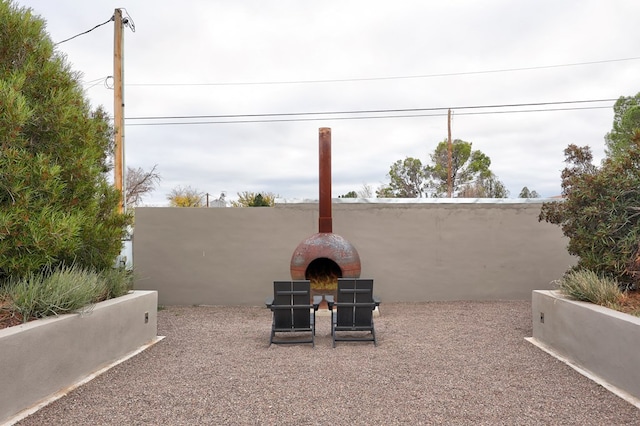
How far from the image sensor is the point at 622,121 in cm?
2019

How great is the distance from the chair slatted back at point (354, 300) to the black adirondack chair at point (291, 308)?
41 centimetres

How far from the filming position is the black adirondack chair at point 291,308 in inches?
253

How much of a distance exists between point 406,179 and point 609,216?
29432mm

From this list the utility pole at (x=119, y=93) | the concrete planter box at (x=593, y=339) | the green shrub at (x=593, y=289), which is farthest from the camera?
the utility pole at (x=119, y=93)

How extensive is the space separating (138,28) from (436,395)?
1136cm

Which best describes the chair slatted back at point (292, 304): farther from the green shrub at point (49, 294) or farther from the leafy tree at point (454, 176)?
the leafy tree at point (454, 176)

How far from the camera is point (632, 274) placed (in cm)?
587

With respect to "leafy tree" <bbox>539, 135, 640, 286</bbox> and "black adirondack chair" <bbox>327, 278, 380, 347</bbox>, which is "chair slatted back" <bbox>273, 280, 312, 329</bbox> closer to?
"black adirondack chair" <bbox>327, 278, 380, 347</bbox>

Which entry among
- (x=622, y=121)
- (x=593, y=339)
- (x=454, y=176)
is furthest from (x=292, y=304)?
(x=454, y=176)

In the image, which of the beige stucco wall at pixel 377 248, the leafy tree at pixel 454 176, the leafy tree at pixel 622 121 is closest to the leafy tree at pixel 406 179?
the leafy tree at pixel 454 176

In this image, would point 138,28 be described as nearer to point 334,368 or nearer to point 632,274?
point 334,368

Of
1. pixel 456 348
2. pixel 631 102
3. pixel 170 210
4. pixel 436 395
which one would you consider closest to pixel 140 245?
pixel 170 210

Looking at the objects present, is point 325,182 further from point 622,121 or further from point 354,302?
point 622,121

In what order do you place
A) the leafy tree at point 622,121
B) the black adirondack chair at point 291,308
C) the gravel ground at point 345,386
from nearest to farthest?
the gravel ground at point 345,386 → the black adirondack chair at point 291,308 → the leafy tree at point 622,121
